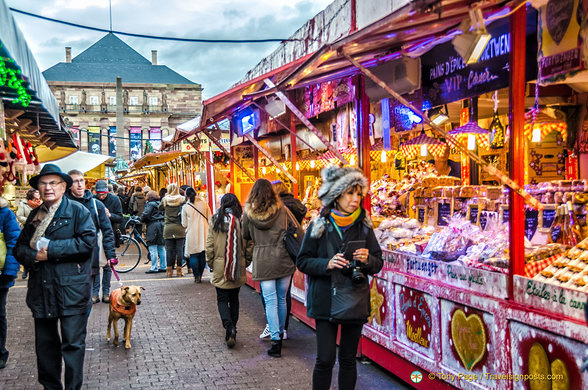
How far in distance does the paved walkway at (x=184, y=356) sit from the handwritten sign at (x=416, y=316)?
0.51 m

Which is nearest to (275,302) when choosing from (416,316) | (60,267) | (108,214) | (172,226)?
(416,316)

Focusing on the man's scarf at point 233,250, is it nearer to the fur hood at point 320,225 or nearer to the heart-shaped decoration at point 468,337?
the fur hood at point 320,225

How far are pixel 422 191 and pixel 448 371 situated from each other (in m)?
4.95

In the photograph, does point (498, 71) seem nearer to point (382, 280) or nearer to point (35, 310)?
A: point (382, 280)

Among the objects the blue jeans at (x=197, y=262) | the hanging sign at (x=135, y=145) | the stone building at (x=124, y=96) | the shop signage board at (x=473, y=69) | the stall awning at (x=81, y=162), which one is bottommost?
the blue jeans at (x=197, y=262)

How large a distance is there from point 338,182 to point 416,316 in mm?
1615

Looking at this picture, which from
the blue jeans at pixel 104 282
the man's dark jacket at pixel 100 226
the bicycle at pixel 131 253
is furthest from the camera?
the bicycle at pixel 131 253

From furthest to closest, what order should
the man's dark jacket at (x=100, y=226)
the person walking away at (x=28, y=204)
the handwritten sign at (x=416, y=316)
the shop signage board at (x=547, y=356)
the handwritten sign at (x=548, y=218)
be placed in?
the person walking away at (x=28, y=204) → the man's dark jacket at (x=100, y=226) → the handwritten sign at (x=548, y=218) → the handwritten sign at (x=416, y=316) → the shop signage board at (x=547, y=356)

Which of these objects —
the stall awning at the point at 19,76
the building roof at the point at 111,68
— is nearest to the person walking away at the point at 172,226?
the stall awning at the point at 19,76

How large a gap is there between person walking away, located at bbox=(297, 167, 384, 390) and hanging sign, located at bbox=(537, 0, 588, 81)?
4.93 ft

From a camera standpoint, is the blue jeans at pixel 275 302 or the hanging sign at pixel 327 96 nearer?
the blue jeans at pixel 275 302

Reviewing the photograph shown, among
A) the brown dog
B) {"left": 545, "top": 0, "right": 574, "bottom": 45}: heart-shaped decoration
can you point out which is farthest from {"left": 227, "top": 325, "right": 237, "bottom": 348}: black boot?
{"left": 545, "top": 0, "right": 574, "bottom": 45}: heart-shaped decoration

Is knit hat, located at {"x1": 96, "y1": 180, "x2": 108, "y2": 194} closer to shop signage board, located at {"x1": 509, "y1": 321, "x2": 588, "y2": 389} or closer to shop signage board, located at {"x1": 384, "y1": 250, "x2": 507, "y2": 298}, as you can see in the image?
shop signage board, located at {"x1": 384, "y1": 250, "x2": 507, "y2": 298}

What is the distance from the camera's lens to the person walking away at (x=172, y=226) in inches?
429
